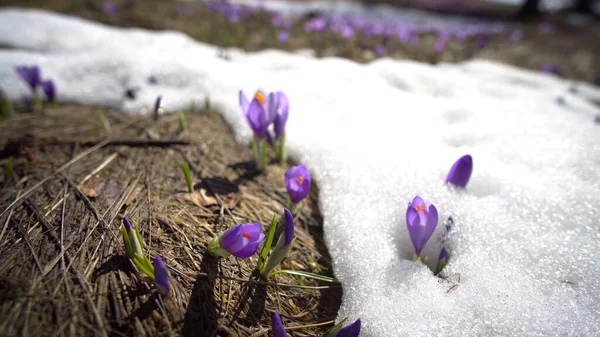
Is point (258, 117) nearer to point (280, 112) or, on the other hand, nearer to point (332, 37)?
point (280, 112)

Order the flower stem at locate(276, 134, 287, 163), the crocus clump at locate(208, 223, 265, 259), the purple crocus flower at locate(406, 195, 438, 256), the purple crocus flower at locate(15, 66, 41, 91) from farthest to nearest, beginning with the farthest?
the purple crocus flower at locate(15, 66, 41, 91), the flower stem at locate(276, 134, 287, 163), the purple crocus flower at locate(406, 195, 438, 256), the crocus clump at locate(208, 223, 265, 259)

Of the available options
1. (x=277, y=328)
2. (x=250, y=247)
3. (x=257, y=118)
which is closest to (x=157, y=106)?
(x=257, y=118)

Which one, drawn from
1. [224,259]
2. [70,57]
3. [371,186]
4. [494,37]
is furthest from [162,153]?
[494,37]

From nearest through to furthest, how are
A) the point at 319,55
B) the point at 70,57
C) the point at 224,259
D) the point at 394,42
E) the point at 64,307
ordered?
the point at 64,307, the point at 224,259, the point at 70,57, the point at 319,55, the point at 394,42

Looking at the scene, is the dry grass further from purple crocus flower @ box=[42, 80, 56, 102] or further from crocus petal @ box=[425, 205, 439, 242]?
purple crocus flower @ box=[42, 80, 56, 102]

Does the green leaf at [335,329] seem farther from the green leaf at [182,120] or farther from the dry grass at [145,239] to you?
the green leaf at [182,120]

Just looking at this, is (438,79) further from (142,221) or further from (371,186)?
(142,221)

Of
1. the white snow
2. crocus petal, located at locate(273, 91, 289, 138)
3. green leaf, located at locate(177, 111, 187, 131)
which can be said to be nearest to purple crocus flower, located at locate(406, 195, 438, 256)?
the white snow

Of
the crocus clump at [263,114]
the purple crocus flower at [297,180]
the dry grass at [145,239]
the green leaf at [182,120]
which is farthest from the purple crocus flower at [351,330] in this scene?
the green leaf at [182,120]
